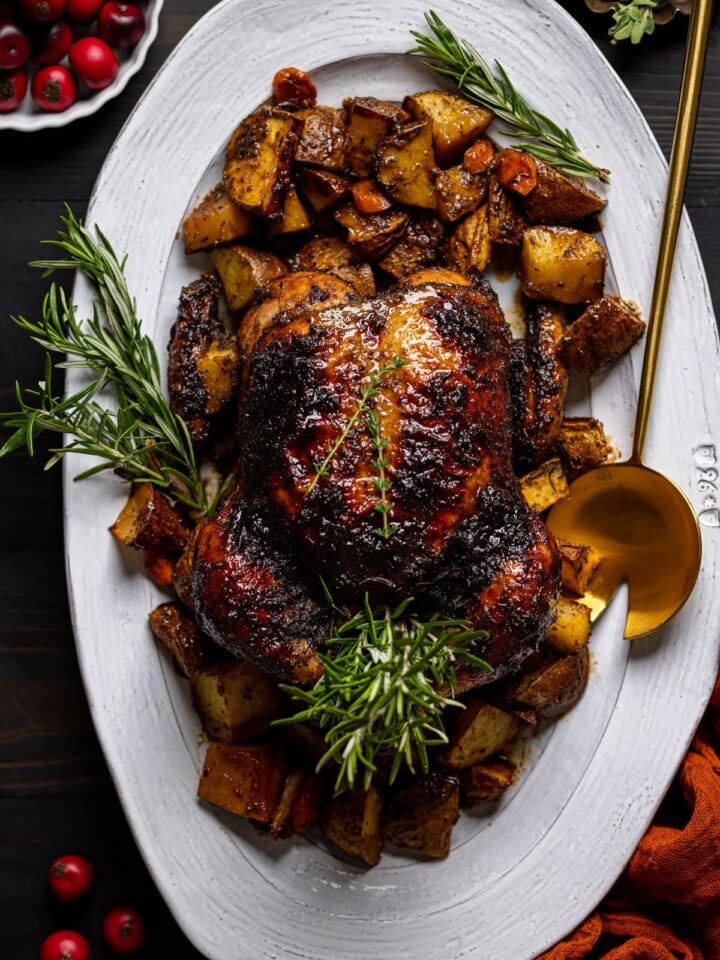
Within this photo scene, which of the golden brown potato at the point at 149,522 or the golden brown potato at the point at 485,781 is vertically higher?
the golden brown potato at the point at 149,522

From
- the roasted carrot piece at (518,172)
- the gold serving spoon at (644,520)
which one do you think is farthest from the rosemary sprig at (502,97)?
the gold serving spoon at (644,520)

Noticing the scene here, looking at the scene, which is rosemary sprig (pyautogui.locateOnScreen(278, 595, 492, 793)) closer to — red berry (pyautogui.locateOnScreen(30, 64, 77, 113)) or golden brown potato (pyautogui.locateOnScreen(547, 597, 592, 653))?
golden brown potato (pyautogui.locateOnScreen(547, 597, 592, 653))

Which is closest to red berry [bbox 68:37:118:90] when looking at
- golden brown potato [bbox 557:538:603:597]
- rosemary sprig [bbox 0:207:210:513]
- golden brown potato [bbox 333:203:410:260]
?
rosemary sprig [bbox 0:207:210:513]

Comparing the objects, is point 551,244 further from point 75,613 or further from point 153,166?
point 75,613

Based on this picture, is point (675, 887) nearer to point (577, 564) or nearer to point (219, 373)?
point (577, 564)

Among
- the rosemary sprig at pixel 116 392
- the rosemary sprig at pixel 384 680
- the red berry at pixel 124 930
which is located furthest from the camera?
the red berry at pixel 124 930

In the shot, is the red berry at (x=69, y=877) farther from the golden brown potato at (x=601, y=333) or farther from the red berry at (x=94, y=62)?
the red berry at (x=94, y=62)

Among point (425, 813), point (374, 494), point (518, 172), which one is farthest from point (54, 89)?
point (425, 813)
